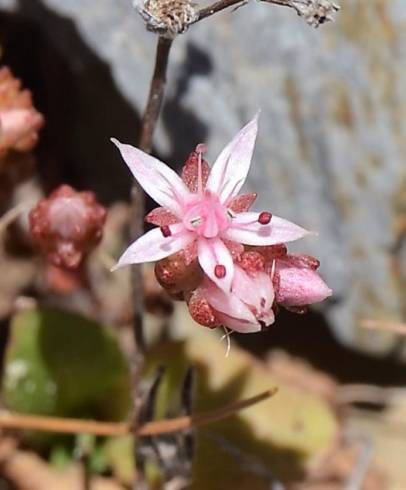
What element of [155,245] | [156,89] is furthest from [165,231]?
[156,89]

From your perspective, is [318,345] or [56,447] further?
[318,345]

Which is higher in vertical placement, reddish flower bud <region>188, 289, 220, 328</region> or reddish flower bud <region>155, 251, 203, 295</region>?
reddish flower bud <region>155, 251, 203, 295</region>

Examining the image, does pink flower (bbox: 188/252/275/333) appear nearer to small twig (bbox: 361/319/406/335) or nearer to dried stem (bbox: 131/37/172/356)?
dried stem (bbox: 131/37/172/356)

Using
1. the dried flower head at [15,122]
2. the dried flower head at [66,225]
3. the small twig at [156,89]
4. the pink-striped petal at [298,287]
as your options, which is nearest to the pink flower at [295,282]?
the pink-striped petal at [298,287]

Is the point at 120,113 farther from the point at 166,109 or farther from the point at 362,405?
the point at 362,405

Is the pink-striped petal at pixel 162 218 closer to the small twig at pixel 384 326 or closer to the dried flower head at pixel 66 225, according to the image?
the dried flower head at pixel 66 225

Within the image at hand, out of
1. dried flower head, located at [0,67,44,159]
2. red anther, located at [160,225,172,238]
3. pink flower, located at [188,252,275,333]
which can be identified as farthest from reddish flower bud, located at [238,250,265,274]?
dried flower head, located at [0,67,44,159]

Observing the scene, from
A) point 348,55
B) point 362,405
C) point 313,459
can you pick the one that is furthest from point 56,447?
point 348,55
